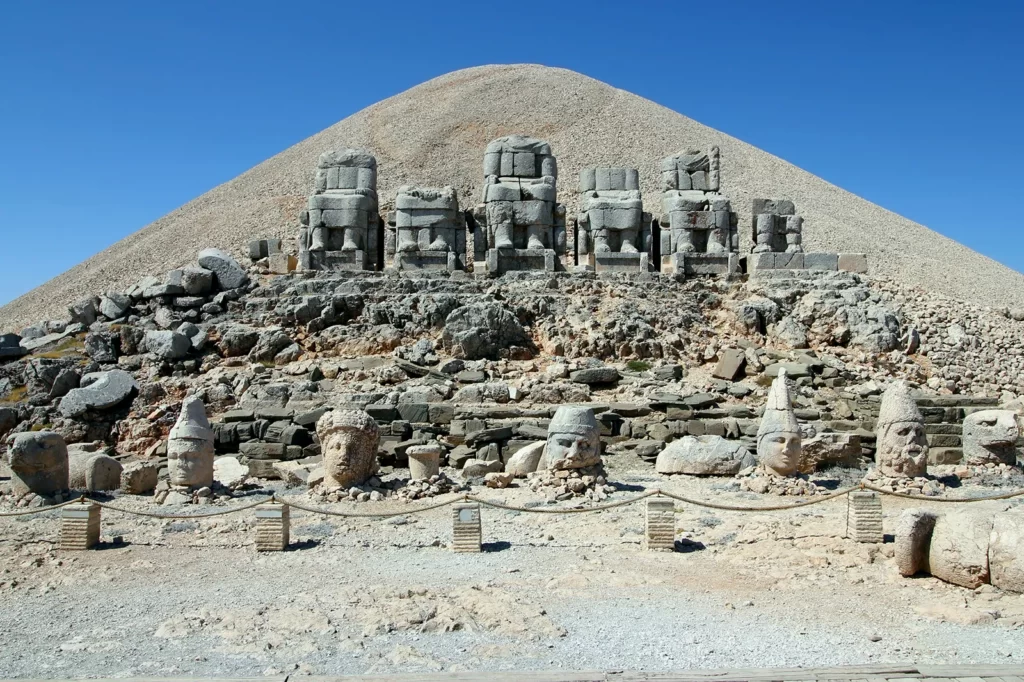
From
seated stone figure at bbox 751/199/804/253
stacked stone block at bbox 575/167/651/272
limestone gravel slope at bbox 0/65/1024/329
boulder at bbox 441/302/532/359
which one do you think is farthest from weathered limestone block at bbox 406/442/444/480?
limestone gravel slope at bbox 0/65/1024/329

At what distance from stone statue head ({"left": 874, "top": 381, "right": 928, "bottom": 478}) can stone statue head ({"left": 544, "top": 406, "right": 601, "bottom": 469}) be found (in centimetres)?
334

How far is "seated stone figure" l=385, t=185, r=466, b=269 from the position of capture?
55.6 ft

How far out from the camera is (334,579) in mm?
7105

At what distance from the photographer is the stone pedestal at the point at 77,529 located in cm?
797

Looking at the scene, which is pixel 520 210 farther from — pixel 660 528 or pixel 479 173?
pixel 479 173

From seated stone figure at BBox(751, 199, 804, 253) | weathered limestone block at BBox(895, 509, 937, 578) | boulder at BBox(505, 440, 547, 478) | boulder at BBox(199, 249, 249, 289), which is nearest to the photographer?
weathered limestone block at BBox(895, 509, 937, 578)

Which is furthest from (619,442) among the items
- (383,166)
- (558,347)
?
(383,166)

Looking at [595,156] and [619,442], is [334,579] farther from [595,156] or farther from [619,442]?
[595,156]

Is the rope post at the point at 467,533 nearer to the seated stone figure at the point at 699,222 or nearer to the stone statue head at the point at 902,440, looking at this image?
the stone statue head at the point at 902,440

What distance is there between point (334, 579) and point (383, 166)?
37.0 metres

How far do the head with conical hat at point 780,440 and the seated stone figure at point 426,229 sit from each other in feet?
26.5

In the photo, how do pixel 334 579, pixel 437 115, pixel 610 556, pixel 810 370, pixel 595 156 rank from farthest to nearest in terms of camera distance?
pixel 437 115, pixel 595 156, pixel 810 370, pixel 610 556, pixel 334 579

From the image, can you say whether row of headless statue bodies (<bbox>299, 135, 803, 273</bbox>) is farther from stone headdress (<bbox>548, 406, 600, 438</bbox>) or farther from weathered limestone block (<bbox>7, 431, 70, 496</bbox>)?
weathered limestone block (<bbox>7, 431, 70, 496</bbox>)

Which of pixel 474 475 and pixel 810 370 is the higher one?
pixel 810 370
